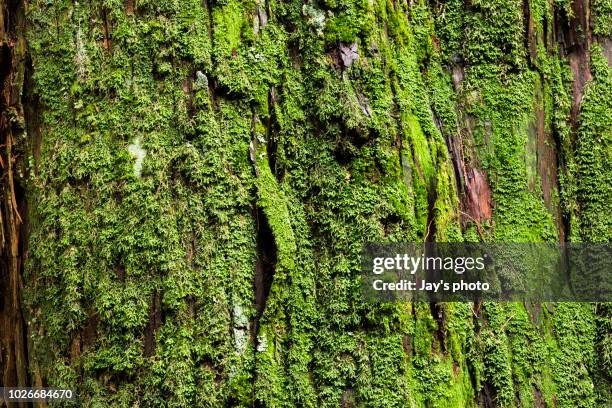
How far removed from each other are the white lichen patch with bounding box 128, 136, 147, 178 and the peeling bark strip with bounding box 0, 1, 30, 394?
740 millimetres

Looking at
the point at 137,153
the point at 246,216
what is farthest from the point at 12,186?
the point at 246,216

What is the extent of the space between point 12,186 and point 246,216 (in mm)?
1315

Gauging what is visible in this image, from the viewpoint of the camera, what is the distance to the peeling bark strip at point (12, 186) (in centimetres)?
288

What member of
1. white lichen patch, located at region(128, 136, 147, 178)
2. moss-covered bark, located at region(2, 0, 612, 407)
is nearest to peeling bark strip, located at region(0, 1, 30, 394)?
moss-covered bark, located at region(2, 0, 612, 407)

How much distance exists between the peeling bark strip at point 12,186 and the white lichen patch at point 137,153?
740mm

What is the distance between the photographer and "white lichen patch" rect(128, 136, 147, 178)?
2531 millimetres

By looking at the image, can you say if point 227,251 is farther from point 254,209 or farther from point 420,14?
point 420,14

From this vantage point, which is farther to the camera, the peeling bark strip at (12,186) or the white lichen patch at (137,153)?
the peeling bark strip at (12,186)

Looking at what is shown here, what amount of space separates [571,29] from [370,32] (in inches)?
57.4

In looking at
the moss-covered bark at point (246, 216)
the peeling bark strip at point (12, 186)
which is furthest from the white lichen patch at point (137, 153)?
the peeling bark strip at point (12, 186)

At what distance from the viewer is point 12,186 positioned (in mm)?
2938

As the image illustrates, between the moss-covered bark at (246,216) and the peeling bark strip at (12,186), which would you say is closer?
the moss-covered bark at (246,216)

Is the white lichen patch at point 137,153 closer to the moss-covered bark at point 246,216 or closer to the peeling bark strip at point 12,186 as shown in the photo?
the moss-covered bark at point 246,216

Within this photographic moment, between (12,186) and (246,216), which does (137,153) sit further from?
(12,186)
